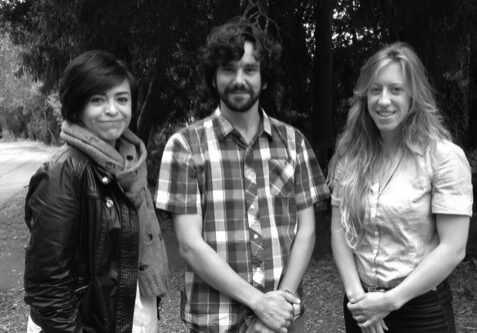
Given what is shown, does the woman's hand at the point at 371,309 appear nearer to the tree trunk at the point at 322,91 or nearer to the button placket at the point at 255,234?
the button placket at the point at 255,234

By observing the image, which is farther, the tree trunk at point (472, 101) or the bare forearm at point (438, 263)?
the tree trunk at point (472, 101)

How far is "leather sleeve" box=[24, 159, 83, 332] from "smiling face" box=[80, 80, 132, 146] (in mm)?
240

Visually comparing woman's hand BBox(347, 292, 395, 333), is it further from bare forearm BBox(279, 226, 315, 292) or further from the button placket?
the button placket

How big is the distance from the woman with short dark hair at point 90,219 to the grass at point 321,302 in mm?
2841

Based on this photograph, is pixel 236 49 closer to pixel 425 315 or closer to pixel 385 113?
pixel 385 113

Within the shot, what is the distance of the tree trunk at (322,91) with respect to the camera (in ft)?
24.8

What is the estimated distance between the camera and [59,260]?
6.21 ft

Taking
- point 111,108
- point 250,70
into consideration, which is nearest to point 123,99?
point 111,108

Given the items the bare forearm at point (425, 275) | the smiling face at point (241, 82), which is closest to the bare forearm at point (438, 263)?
the bare forearm at point (425, 275)

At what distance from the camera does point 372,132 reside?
2381mm

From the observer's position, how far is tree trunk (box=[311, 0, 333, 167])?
7566 mm

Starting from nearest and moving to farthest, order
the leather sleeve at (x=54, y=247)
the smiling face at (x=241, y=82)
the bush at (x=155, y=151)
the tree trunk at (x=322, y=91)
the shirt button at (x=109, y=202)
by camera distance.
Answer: the leather sleeve at (x=54, y=247) → the shirt button at (x=109, y=202) → the smiling face at (x=241, y=82) → the tree trunk at (x=322, y=91) → the bush at (x=155, y=151)

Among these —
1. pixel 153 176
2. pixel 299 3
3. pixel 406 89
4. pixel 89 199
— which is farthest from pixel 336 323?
pixel 153 176

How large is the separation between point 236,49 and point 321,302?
3.80 m
